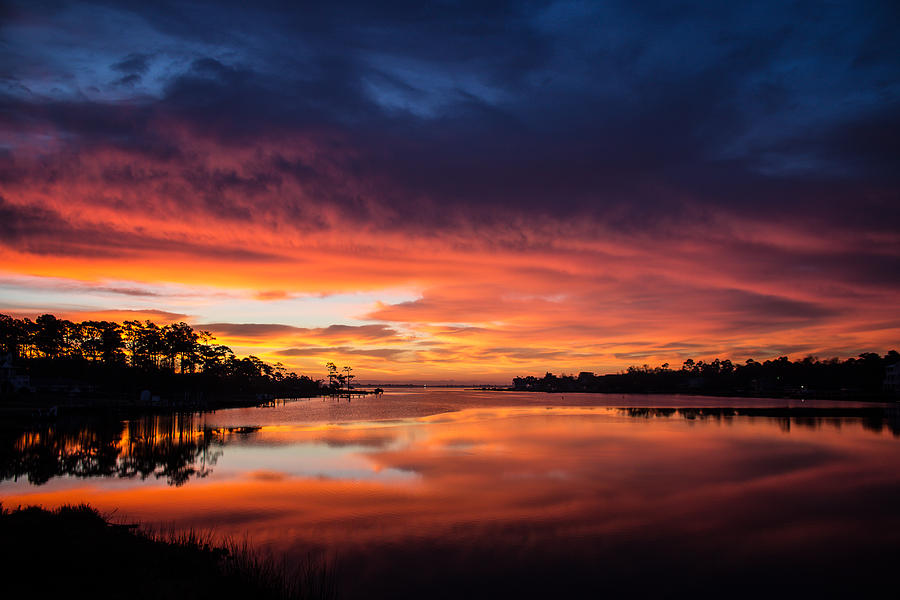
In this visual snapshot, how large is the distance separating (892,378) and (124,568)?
6911 inches

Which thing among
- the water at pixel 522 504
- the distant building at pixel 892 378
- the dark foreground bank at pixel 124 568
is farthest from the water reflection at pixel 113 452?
the distant building at pixel 892 378

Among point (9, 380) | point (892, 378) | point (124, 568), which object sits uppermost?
point (9, 380)


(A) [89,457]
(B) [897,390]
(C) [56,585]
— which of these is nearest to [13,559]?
(C) [56,585]

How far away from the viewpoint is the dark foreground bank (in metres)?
11.1

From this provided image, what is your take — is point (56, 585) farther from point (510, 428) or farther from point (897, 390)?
point (897, 390)

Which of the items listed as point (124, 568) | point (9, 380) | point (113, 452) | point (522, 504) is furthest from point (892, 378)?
point (9, 380)

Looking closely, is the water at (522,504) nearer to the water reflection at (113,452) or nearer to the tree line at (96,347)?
the water reflection at (113,452)

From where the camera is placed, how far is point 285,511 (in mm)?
21812

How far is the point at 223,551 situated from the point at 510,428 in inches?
1830

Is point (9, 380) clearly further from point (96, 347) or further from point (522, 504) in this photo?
point (522, 504)

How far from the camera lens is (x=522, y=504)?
22.9 metres

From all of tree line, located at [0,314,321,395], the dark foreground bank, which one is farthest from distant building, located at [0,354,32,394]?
the dark foreground bank

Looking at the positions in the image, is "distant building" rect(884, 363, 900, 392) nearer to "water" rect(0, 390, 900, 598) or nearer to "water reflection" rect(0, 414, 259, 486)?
"water" rect(0, 390, 900, 598)

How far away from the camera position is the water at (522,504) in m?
15.5
